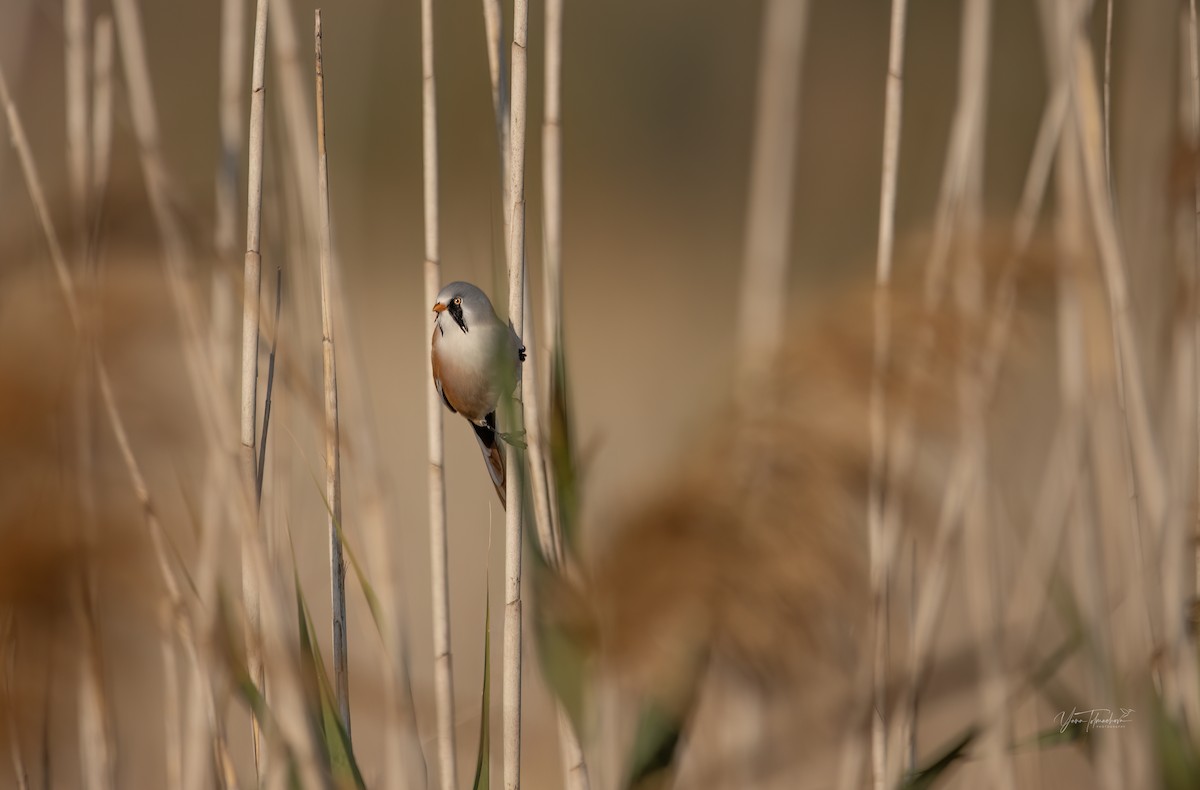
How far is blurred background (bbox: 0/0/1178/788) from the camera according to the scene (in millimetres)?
A: 1235

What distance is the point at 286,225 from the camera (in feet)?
5.32

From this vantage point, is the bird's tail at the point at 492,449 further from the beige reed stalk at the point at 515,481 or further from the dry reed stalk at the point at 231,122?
the dry reed stalk at the point at 231,122

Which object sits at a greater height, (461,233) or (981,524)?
(461,233)

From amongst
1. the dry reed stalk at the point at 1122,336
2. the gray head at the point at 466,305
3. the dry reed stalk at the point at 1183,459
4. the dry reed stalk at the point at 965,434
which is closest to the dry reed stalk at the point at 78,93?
the gray head at the point at 466,305

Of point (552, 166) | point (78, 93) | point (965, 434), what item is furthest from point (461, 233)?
point (965, 434)

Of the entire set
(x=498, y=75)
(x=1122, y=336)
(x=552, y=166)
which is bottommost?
(x=1122, y=336)

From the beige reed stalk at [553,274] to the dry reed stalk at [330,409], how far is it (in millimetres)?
243

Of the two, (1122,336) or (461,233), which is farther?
(461,233)

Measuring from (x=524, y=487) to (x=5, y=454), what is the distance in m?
0.54

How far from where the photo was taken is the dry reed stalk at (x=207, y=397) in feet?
3.55

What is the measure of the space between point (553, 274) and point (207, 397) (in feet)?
1.57

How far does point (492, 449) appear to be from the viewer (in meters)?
1.60

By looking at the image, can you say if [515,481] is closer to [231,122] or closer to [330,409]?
[330,409]

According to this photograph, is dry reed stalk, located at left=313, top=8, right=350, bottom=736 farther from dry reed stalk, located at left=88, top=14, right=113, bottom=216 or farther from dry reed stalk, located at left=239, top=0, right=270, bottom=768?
dry reed stalk, located at left=88, top=14, right=113, bottom=216
